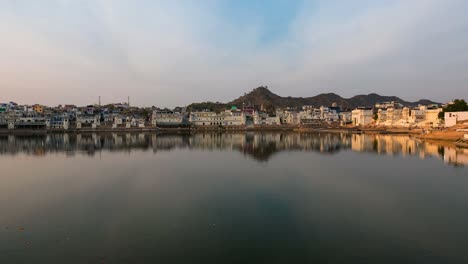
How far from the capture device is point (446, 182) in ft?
38.3

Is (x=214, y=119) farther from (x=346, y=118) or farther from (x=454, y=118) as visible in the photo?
(x=454, y=118)

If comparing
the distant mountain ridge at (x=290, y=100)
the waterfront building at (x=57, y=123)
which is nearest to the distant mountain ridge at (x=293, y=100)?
the distant mountain ridge at (x=290, y=100)

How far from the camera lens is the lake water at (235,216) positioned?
A: 549cm

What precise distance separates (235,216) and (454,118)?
130ft

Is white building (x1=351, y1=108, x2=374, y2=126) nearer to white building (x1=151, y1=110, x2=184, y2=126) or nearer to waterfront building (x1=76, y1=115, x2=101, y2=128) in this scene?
white building (x1=151, y1=110, x2=184, y2=126)

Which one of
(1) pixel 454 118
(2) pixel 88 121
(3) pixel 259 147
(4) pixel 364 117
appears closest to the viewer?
(3) pixel 259 147

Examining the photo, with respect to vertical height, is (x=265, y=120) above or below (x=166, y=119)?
below

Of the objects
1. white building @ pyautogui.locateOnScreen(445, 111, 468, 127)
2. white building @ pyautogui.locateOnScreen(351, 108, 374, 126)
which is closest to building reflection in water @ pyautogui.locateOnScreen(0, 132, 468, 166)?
white building @ pyautogui.locateOnScreen(445, 111, 468, 127)

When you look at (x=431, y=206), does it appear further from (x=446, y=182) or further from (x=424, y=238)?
(x=446, y=182)

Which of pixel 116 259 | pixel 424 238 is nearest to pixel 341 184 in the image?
pixel 424 238

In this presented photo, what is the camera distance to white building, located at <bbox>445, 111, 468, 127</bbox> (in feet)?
116

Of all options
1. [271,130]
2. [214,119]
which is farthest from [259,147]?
[214,119]

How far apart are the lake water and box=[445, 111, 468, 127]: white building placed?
26758 mm

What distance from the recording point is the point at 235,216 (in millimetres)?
7711
